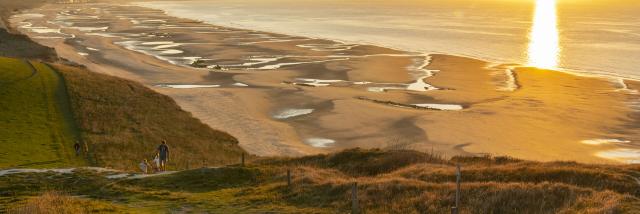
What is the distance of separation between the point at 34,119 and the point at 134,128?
5.73 metres

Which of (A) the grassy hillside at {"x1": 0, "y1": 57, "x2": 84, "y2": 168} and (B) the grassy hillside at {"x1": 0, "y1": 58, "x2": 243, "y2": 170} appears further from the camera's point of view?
(B) the grassy hillside at {"x1": 0, "y1": 58, "x2": 243, "y2": 170}

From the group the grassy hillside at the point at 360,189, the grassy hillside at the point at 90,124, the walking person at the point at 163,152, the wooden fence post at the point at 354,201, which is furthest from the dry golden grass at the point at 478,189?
the grassy hillside at the point at 90,124

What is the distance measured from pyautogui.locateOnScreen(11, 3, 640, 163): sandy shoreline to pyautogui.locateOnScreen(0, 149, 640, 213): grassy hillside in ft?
54.1

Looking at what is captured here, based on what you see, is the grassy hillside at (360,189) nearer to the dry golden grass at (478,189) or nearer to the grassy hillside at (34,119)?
the dry golden grass at (478,189)

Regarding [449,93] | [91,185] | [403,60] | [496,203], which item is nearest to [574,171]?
[496,203]

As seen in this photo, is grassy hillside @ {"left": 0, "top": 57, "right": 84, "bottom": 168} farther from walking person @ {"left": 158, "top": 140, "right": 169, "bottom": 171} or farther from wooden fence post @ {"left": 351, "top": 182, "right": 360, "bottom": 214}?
wooden fence post @ {"left": 351, "top": 182, "right": 360, "bottom": 214}

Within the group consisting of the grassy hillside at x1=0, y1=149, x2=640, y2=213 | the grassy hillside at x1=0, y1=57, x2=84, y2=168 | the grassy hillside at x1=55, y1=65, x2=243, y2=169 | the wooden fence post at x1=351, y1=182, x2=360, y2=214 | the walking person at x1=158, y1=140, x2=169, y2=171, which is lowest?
the grassy hillside at x1=55, y1=65, x2=243, y2=169

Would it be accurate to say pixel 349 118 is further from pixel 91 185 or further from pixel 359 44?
pixel 359 44

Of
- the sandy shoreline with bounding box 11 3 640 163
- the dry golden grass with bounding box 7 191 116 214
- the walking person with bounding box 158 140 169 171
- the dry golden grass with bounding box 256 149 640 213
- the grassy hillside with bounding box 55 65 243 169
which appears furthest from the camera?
the sandy shoreline with bounding box 11 3 640 163

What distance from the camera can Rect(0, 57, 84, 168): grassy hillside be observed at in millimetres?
32188

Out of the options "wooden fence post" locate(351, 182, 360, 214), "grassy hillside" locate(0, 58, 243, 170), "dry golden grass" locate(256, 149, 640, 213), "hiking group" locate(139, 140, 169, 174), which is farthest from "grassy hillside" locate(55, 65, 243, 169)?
"wooden fence post" locate(351, 182, 360, 214)

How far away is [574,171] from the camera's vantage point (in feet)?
77.1

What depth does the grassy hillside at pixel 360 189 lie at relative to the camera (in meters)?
19.2

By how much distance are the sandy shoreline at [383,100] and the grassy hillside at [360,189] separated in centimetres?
1649
